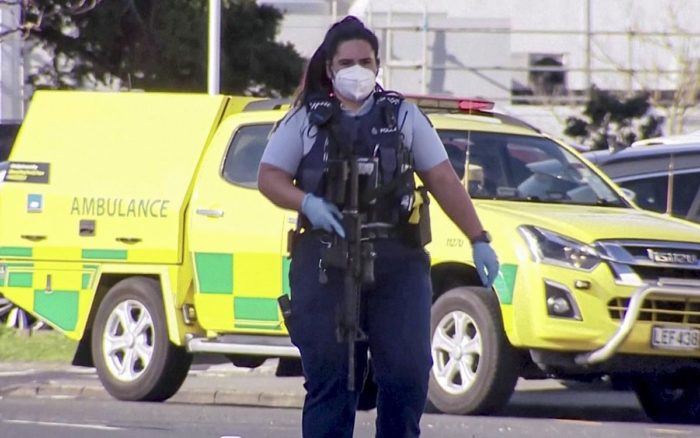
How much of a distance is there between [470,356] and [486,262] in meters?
3.91

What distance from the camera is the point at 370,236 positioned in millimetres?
5254

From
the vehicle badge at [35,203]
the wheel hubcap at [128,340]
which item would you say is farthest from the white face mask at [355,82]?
Result: the vehicle badge at [35,203]

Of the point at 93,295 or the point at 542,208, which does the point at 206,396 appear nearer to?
the point at 93,295

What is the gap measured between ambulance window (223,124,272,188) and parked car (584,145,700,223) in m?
2.84

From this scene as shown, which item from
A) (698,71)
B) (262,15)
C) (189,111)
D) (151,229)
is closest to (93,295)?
(151,229)

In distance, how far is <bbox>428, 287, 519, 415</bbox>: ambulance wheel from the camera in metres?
9.09

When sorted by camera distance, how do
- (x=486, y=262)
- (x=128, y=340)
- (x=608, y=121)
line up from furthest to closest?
(x=608, y=121) → (x=128, y=340) → (x=486, y=262)

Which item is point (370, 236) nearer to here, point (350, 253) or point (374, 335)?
point (350, 253)

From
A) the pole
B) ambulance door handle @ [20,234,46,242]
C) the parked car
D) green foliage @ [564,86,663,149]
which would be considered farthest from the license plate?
green foliage @ [564,86,663,149]

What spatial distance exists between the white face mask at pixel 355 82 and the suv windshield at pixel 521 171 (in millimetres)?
4510

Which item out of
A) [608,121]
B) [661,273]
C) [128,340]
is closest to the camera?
[661,273]

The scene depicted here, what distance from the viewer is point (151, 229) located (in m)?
10.5

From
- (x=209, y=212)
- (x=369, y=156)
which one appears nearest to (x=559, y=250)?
(x=209, y=212)

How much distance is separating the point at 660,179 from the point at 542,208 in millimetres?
2625
